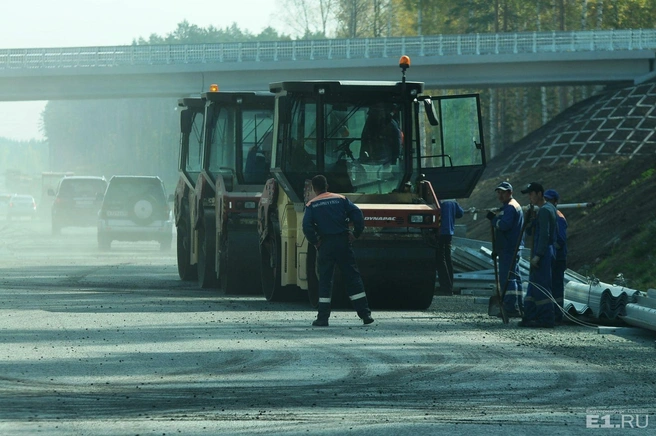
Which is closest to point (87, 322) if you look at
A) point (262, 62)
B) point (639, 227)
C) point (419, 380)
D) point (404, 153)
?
point (404, 153)

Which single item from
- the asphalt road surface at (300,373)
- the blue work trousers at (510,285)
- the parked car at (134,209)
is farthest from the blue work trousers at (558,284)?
the parked car at (134,209)

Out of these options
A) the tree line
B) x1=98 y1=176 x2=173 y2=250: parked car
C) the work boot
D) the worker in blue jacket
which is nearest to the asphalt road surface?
the work boot

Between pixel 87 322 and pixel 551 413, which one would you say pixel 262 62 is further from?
pixel 551 413

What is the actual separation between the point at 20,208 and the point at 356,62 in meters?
21.5

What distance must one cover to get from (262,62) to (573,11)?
29674 millimetres

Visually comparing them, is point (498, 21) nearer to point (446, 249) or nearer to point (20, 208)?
point (20, 208)

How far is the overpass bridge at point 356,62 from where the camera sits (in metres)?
61.8

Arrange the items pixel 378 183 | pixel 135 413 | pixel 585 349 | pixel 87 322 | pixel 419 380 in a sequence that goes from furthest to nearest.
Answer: pixel 378 183, pixel 87 322, pixel 585 349, pixel 419 380, pixel 135 413

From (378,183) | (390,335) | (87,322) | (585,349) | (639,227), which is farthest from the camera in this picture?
(639,227)

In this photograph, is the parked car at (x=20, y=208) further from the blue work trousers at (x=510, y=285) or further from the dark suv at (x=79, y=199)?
the blue work trousers at (x=510, y=285)

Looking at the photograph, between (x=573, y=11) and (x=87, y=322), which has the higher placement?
(x=573, y=11)

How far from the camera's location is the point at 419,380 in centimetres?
1116

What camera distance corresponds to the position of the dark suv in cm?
4231

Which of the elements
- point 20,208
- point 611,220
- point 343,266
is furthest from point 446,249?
point 20,208
